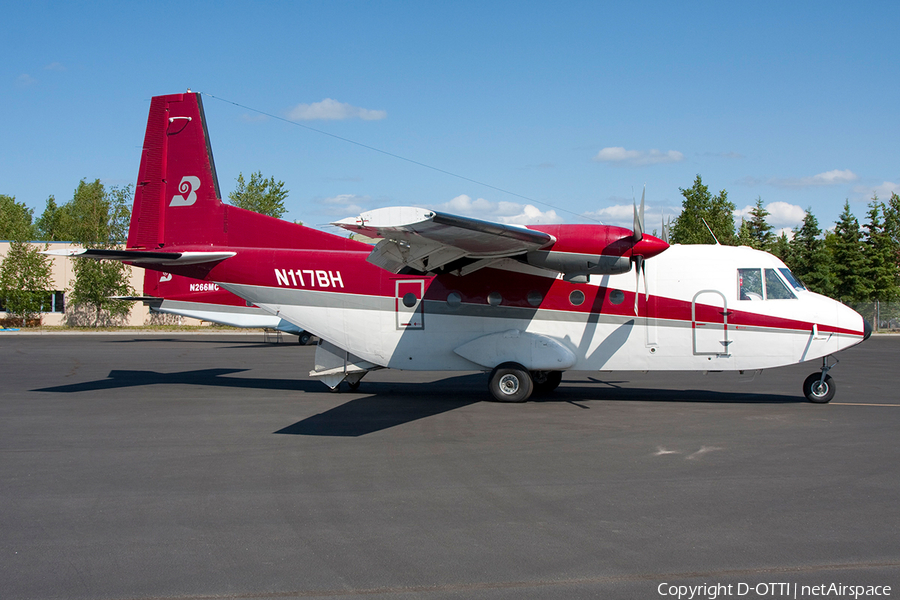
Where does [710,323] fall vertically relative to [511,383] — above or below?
above

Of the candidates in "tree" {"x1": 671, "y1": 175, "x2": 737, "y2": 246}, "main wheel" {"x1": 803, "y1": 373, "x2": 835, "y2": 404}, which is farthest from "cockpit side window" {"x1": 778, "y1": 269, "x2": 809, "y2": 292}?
"tree" {"x1": 671, "y1": 175, "x2": 737, "y2": 246}

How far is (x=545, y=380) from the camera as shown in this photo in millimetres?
13602

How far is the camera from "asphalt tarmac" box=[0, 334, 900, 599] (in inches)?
173

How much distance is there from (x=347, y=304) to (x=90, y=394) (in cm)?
582

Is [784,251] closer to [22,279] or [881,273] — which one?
[881,273]

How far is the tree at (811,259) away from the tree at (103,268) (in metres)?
49.7

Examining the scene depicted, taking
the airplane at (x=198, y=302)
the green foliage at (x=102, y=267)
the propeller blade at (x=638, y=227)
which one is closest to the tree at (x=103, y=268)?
the green foliage at (x=102, y=267)

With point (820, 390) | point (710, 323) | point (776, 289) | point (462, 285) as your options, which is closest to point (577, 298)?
point (462, 285)

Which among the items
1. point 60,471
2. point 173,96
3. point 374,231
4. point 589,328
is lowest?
point 60,471

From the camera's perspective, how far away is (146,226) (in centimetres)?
1454

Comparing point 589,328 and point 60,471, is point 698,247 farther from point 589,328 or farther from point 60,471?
point 60,471

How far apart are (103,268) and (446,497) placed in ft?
153

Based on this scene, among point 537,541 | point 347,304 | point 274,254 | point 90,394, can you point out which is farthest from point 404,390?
point 537,541

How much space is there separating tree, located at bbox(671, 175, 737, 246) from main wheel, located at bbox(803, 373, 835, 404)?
36513mm
